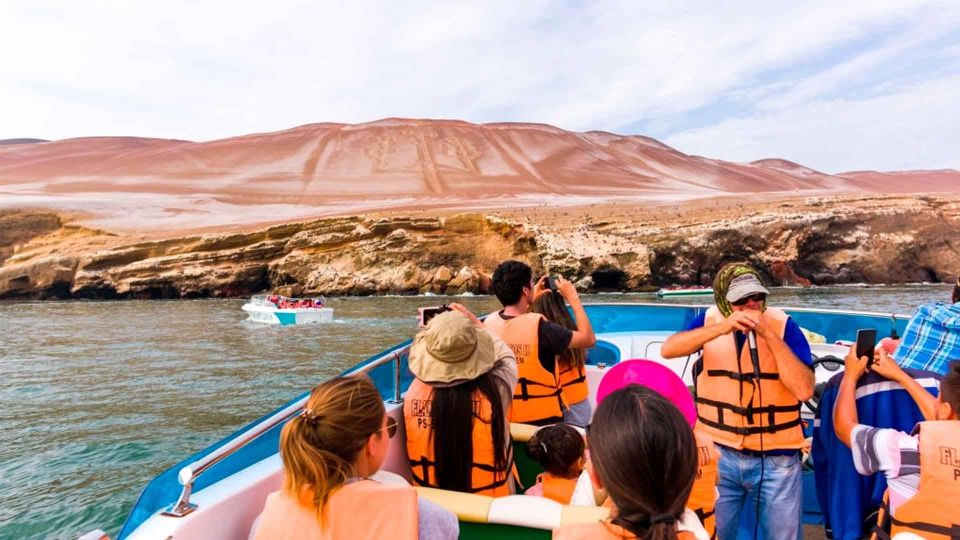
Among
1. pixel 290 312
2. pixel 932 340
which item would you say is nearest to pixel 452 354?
pixel 932 340

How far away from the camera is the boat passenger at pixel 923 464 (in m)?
1.79

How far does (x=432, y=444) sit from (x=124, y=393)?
40.7ft

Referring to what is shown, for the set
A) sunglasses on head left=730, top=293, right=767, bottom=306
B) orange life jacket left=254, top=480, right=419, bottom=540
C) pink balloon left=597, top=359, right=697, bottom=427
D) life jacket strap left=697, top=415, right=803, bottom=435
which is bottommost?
life jacket strap left=697, top=415, right=803, bottom=435

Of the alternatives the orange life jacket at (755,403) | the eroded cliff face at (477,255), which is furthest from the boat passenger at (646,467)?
the eroded cliff face at (477,255)

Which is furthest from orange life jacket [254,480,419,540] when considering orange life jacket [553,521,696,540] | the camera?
the camera

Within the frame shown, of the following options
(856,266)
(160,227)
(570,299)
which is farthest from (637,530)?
(160,227)

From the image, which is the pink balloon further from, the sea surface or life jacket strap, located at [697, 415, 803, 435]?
the sea surface

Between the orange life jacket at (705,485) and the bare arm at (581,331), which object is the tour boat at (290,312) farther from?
the orange life jacket at (705,485)

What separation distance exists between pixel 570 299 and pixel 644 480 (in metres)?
2.11

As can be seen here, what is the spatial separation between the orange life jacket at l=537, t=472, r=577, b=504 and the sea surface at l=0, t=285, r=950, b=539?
18.9ft

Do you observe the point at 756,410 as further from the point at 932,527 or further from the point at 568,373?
the point at 568,373

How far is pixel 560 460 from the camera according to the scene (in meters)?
2.54

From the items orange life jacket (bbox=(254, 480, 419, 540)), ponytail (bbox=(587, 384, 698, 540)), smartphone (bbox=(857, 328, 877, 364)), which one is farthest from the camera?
smartphone (bbox=(857, 328, 877, 364))

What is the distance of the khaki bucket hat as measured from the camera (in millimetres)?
2480
